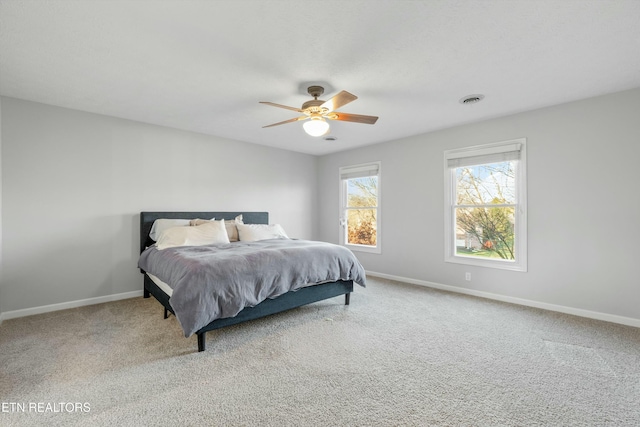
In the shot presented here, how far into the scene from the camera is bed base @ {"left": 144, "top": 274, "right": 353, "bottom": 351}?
8.16ft

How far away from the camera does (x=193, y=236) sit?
3.61 metres

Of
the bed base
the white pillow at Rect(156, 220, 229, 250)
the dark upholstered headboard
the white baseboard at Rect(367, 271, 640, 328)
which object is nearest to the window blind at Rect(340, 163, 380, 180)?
the dark upholstered headboard

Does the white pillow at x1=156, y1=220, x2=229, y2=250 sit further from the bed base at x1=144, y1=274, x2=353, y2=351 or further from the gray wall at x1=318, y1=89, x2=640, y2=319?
the gray wall at x1=318, y1=89, x2=640, y2=319

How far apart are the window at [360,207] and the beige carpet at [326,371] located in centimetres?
223

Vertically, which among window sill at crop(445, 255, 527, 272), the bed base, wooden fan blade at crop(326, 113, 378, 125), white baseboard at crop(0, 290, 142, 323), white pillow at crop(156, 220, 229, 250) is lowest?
white baseboard at crop(0, 290, 142, 323)

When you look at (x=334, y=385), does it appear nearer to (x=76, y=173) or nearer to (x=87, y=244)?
(x=87, y=244)

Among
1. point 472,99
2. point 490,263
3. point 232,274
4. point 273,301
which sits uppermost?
point 472,99

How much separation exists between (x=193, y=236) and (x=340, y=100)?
2388mm

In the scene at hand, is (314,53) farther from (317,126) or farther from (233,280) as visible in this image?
(233,280)

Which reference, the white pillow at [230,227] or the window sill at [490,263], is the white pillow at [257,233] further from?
the window sill at [490,263]

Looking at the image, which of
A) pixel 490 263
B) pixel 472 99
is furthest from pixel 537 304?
pixel 472 99

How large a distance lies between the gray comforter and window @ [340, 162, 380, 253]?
1891 millimetres

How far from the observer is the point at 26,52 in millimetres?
2275

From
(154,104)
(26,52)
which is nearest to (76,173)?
(154,104)
